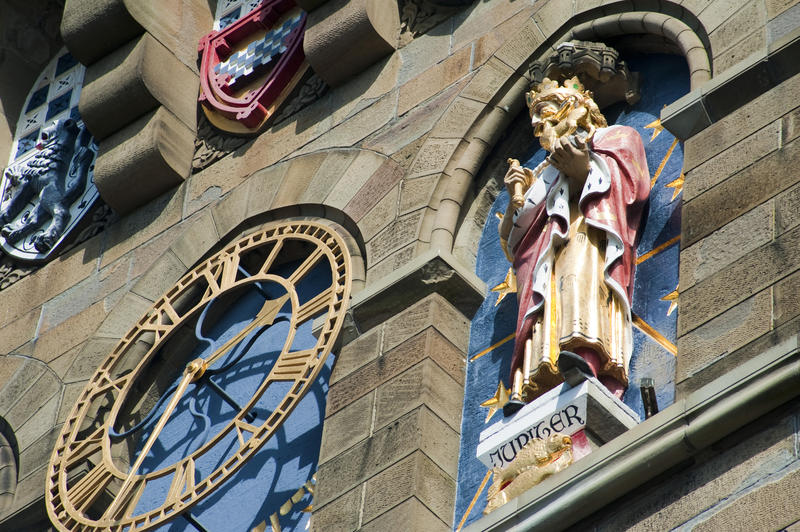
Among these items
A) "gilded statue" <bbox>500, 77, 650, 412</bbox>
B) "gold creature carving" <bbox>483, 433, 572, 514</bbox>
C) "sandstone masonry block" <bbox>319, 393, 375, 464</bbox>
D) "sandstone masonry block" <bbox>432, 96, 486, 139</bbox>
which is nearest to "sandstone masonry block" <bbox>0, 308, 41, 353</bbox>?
"sandstone masonry block" <bbox>432, 96, 486, 139</bbox>

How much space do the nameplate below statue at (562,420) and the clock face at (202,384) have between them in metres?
1.34

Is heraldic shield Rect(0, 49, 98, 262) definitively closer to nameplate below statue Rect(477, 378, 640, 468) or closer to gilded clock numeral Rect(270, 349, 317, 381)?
gilded clock numeral Rect(270, 349, 317, 381)

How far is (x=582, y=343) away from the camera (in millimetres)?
7438

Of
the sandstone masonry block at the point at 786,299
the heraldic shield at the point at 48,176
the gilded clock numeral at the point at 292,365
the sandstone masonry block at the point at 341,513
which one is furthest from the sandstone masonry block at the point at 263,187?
the sandstone masonry block at the point at 786,299

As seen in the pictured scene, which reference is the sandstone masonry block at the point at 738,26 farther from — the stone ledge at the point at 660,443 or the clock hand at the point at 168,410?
the clock hand at the point at 168,410

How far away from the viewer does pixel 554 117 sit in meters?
8.52

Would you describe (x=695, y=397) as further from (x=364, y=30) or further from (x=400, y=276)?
(x=364, y=30)

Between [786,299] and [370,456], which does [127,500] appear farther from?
[786,299]

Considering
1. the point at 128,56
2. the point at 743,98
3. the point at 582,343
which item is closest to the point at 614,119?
the point at 743,98

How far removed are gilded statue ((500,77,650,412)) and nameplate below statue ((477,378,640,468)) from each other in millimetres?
152

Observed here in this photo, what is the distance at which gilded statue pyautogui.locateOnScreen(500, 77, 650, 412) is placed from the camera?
754 cm

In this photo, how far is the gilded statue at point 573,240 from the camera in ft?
24.7

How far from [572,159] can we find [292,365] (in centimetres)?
177

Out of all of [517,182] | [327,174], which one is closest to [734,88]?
[517,182]
